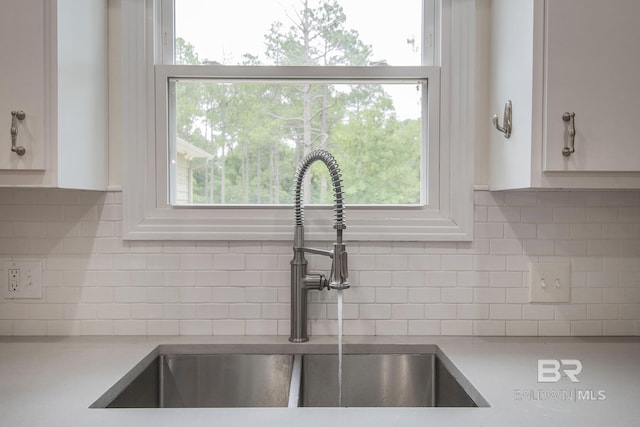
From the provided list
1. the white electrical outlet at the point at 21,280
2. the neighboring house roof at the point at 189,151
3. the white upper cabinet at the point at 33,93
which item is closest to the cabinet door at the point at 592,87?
the neighboring house roof at the point at 189,151

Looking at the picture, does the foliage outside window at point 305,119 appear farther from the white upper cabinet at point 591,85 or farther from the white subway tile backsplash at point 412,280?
the white upper cabinet at point 591,85

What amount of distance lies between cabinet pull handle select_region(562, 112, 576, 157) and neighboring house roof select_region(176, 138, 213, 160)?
1.04 meters

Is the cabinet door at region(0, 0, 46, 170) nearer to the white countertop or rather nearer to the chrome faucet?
the white countertop

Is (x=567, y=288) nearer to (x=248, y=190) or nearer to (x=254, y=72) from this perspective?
(x=248, y=190)

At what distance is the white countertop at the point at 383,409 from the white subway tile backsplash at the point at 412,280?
6 centimetres

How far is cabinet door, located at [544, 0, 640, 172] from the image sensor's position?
1235mm

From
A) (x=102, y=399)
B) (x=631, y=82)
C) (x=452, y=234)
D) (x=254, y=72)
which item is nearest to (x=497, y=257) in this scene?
(x=452, y=234)

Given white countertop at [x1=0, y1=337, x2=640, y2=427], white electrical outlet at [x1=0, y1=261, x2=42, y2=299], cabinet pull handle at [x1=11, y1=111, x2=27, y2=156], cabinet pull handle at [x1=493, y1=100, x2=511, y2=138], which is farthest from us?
white electrical outlet at [x1=0, y1=261, x2=42, y2=299]

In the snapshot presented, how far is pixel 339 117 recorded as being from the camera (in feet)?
5.40

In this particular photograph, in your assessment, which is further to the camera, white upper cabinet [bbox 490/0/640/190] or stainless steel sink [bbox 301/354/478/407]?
stainless steel sink [bbox 301/354/478/407]

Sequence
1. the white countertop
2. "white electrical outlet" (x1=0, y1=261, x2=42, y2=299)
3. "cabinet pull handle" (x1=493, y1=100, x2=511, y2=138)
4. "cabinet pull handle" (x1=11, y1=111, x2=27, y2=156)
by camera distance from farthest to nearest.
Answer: "white electrical outlet" (x1=0, y1=261, x2=42, y2=299) → "cabinet pull handle" (x1=493, y1=100, x2=511, y2=138) → "cabinet pull handle" (x1=11, y1=111, x2=27, y2=156) → the white countertop

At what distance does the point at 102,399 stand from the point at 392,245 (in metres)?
0.90

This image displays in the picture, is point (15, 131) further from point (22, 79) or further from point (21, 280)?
Result: point (21, 280)

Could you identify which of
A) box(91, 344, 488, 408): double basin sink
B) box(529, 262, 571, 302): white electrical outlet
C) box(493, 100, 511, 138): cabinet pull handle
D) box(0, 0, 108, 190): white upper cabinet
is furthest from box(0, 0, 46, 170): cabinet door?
box(529, 262, 571, 302): white electrical outlet
